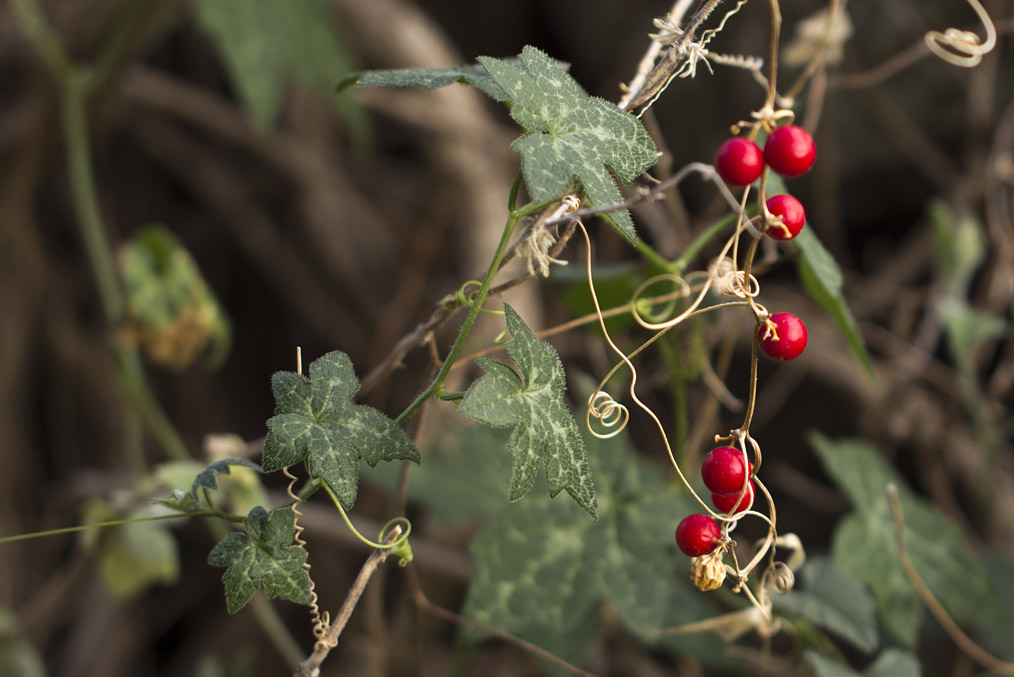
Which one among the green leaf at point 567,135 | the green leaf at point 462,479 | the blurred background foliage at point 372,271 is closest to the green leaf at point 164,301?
the blurred background foliage at point 372,271

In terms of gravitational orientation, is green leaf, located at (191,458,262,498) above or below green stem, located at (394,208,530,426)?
below

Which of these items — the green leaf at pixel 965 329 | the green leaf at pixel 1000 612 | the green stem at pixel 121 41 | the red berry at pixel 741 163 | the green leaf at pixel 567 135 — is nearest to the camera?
the green leaf at pixel 567 135

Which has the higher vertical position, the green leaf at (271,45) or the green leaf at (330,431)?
the green leaf at (330,431)

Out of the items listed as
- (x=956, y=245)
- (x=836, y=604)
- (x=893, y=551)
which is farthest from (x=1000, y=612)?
(x=956, y=245)

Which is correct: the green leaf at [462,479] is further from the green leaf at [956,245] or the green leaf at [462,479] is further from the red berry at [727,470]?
the green leaf at [956,245]

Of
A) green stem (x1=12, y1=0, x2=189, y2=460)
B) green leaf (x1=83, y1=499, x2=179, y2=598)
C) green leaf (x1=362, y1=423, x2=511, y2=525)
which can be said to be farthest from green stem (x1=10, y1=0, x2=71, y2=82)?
green leaf (x1=362, y1=423, x2=511, y2=525)

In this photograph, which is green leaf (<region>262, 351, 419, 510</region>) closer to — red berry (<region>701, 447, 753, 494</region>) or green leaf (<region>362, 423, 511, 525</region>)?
red berry (<region>701, 447, 753, 494</region>)
